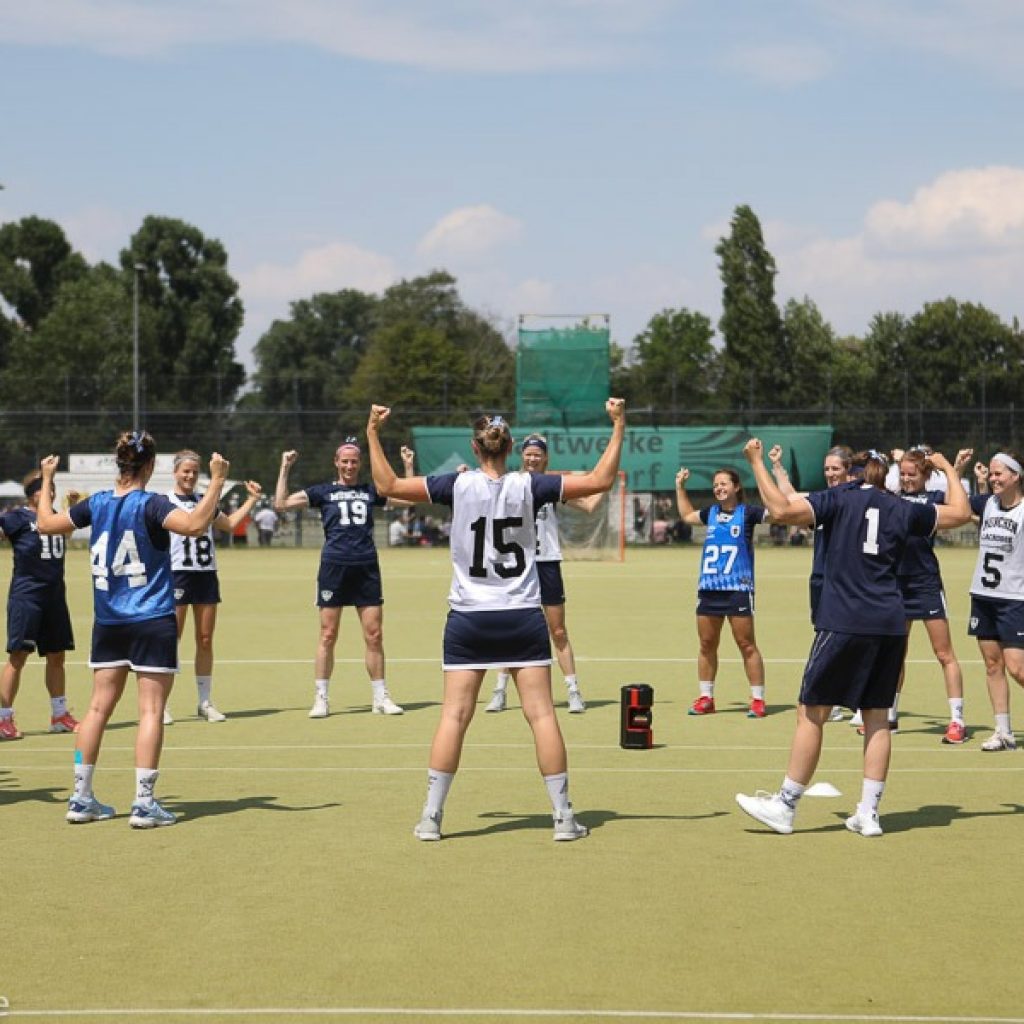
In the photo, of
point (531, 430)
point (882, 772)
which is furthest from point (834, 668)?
point (531, 430)

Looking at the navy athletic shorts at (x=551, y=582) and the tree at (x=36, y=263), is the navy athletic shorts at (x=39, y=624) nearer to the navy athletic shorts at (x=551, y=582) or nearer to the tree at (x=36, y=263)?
the navy athletic shorts at (x=551, y=582)

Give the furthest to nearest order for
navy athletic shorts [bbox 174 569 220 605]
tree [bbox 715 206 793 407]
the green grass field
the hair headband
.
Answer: tree [bbox 715 206 793 407] < navy athletic shorts [bbox 174 569 220 605] < the hair headband < the green grass field

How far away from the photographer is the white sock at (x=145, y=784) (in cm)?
862

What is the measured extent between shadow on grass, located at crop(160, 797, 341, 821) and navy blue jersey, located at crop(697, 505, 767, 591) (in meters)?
4.82

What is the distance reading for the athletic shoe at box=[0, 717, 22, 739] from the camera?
40.0ft

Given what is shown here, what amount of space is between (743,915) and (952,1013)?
1402mm

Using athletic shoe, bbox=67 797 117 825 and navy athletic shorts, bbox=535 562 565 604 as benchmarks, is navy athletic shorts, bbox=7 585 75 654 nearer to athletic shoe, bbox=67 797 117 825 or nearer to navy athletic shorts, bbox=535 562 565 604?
athletic shoe, bbox=67 797 117 825

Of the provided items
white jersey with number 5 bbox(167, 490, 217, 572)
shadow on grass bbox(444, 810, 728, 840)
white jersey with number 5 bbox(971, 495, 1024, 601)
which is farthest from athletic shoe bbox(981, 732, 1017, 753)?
white jersey with number 5 bbox(167, 490, 217, 572)

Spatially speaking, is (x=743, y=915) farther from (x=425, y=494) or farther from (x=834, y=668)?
(x=425, y=494)

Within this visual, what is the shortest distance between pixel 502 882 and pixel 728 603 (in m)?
6.14

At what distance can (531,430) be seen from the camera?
5406 cm

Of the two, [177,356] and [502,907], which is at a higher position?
[177,356]

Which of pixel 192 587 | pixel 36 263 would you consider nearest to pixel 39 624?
pixel 192 587

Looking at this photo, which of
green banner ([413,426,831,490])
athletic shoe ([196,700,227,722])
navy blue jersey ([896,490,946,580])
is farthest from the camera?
green banner ([413,426,831,490])
